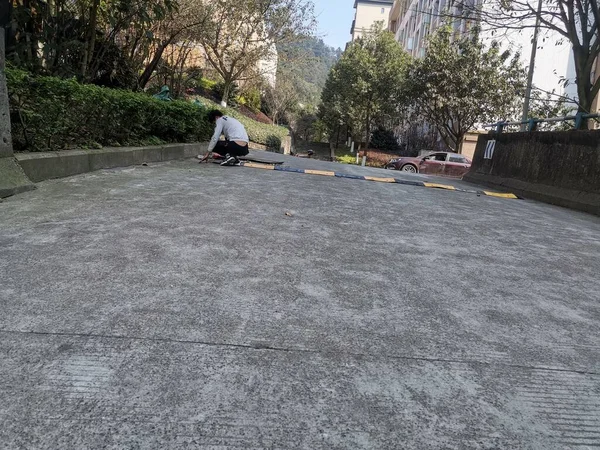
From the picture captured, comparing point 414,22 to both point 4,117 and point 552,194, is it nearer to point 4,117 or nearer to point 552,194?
point 552,194

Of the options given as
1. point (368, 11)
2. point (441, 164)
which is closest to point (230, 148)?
point (441, 164)

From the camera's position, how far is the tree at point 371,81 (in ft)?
113

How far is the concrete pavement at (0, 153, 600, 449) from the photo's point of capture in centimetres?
180

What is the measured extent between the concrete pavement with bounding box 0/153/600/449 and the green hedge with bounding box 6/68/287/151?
1524mm

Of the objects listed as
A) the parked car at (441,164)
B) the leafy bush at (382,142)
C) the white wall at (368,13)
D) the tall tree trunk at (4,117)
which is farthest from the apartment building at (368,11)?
the tall tree trunk at (4,117)

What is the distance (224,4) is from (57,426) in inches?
872

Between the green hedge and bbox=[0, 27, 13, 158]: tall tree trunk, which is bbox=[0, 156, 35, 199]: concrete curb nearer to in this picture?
bbox=[0, 27, 13, 158]: tall tree trunk

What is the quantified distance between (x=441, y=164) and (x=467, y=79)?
671cm

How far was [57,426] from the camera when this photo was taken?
171 centimetres

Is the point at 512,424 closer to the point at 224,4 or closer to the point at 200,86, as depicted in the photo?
the point at 224,4

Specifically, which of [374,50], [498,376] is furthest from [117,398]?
[374,50]

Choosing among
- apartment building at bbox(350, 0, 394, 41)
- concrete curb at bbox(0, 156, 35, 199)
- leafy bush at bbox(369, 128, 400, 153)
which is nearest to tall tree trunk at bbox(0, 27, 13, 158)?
concrete curb at bbox(0, 156, 35, 199)

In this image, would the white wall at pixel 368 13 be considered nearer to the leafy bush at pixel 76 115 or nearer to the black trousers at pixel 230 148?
the black trousers at pixel 230 148

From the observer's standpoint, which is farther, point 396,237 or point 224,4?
point 224,4
